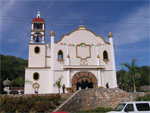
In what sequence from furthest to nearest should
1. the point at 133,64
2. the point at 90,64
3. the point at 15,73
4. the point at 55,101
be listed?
the point at 15,73 < the point at 90,64 < the point at 133,64 < the point at 55,101

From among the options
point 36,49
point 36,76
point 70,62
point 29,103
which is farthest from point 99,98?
point 36,49

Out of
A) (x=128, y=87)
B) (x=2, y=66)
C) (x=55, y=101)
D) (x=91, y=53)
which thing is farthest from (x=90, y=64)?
(x=2, y=66)

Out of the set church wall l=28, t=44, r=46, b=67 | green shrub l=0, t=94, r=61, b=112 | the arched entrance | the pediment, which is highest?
the pediment

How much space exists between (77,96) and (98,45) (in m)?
11.6

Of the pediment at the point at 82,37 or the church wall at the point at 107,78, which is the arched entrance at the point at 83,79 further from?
the pediment at the point at 82,37

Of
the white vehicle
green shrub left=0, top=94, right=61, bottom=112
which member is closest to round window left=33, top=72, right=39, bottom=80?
green shrub left=0, top=94, right=61, bottom=112

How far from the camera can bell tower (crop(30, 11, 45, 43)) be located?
26312mm

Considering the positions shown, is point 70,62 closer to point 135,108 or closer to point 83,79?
point 83,79

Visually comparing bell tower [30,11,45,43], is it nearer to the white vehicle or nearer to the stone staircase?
the stone staircase

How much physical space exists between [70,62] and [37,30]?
755 cm

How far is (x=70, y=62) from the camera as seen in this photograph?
25.2 meters

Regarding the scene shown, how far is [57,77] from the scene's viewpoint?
952 inches

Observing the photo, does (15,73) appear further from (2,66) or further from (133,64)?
(133,64)

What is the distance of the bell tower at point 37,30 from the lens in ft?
86.3
